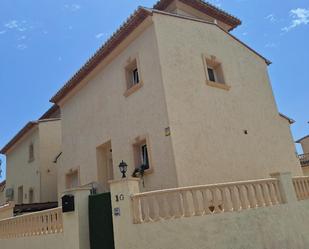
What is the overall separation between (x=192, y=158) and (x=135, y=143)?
2356mm

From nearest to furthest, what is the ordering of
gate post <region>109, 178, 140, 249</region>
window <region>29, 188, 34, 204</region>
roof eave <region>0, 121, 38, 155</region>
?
1. gate post <region>109, 178, 140, 249</region>
2. window <region>29, 188, 34, 204</region>
3. roof eave <region>0, 121, 38, 155</region>

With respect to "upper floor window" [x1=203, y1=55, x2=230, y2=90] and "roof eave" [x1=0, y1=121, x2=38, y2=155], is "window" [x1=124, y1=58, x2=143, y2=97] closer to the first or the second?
"upper floor window" [x1=203, y1=55, x2=230, y2=90]

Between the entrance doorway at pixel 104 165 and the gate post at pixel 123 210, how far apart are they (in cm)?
571

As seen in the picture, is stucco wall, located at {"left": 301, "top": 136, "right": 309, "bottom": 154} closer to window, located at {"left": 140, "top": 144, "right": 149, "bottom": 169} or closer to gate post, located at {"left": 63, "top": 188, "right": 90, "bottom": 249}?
window, located at {"left": 140, "top": 144, "right": 149, "bottom": 169}

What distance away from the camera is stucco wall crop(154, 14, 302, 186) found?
9.63 metres

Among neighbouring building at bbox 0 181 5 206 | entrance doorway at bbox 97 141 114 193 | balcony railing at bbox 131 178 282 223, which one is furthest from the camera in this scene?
neighbouring building at bbox 0 181 5 206

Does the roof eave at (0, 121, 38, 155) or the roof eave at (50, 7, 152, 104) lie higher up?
the roof eave at (50, 7, 152, 104)

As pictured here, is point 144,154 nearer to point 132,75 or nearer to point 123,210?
point 132,75

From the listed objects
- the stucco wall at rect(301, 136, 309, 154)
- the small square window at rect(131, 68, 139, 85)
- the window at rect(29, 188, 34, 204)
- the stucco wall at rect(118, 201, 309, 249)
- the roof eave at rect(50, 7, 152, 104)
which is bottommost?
the stucco wall at rect(118, 201, 309, 249)

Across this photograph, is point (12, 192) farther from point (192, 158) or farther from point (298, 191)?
point (298, 191)

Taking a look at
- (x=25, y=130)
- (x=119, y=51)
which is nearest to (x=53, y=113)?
(x=25, y=130)

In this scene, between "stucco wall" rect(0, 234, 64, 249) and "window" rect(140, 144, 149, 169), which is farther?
"window" rect(140, 144, 149, 169)

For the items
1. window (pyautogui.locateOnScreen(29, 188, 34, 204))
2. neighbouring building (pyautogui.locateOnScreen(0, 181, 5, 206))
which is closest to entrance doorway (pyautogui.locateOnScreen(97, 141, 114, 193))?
window (pyautogui.locateOnScreen(29, 188, 34, 204))

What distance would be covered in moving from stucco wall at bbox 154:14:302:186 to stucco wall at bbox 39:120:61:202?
A: 12064mm
